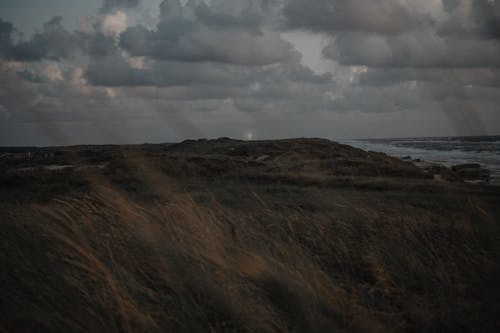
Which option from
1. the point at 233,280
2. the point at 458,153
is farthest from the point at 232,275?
the point at 458,153

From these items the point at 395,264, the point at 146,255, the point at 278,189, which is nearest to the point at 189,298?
the point at 146,255

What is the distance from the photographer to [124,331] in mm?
2668

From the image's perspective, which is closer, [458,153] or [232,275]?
[232,275]

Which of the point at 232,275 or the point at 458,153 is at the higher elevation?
the point at 458,153

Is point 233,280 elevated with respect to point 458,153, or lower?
lower

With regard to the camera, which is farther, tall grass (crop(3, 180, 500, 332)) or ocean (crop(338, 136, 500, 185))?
ocean (crop(338, 136, 500, 185))

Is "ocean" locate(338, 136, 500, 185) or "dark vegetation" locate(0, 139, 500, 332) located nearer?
"dark vegetation" locate(0, 139, 500, 332)

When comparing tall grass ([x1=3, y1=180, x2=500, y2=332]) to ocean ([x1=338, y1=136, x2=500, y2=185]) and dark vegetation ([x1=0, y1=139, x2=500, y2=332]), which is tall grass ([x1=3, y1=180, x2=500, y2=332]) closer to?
dark vegetation ([x1=0, y1=139, x2=500, y2=332])

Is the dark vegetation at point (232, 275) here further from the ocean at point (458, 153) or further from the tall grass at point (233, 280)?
the ocean at point (458, 153)

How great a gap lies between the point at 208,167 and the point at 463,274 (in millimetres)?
20652

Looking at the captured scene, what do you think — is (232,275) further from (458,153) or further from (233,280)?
(458,153)

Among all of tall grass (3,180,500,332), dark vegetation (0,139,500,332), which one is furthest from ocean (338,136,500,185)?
tall grass (3,180,500,332)

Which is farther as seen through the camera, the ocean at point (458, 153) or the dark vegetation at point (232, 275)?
the ocean at point (458, 153)

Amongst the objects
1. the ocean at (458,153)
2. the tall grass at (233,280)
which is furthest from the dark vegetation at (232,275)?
the ocean at (458,153)
